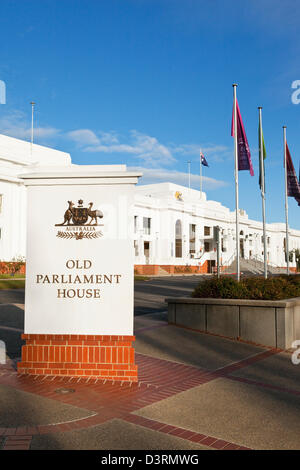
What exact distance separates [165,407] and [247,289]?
5.74 m

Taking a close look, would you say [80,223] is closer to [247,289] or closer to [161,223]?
[247,289]

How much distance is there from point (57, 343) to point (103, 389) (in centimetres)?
100

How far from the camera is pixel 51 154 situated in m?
49.5

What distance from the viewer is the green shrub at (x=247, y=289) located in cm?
1010

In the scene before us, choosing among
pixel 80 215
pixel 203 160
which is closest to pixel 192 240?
pixel 203 160

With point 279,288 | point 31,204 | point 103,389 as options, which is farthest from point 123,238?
point 279,288

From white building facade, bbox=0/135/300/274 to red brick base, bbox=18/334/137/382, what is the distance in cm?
2903

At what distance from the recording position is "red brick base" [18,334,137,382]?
614 cm

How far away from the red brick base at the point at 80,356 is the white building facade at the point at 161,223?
29.0 metres

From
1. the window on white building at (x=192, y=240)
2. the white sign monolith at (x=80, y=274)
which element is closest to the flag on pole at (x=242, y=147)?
the white sign monolith at (x=80, y=274)

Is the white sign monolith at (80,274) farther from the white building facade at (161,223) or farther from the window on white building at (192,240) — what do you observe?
the window on white building at (192,240)

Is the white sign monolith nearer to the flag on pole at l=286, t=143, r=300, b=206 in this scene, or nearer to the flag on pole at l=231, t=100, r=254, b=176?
the flag on pole at l=231, t=100, r=254, b=176

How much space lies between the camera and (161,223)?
61.5 metres
